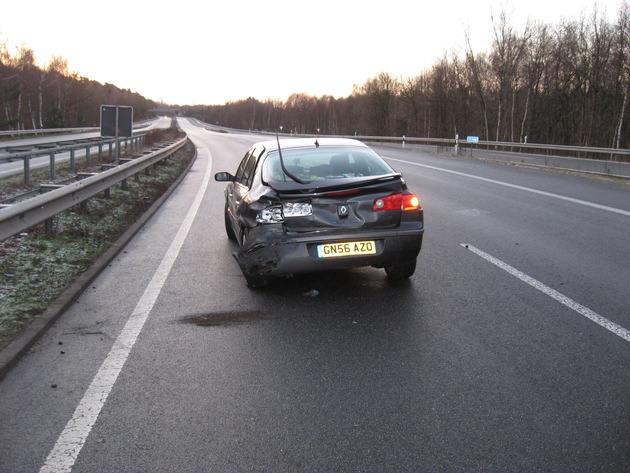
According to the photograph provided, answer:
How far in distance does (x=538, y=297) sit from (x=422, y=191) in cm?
849

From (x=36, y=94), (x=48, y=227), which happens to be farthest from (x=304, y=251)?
(x=36, y=94)

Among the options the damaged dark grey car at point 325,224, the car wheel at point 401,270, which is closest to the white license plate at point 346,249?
the damaged dark grey car at point 325,224

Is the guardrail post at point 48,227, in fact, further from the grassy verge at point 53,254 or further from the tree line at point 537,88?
the tree line at point 537,88

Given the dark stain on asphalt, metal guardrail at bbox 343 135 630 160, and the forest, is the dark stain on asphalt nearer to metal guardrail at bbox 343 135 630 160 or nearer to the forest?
metal guardrail at bbox 343 135 630 160

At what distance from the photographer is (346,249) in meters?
5.20

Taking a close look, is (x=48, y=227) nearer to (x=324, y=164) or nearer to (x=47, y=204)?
(x=47, y=204)

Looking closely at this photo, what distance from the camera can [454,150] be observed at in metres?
29.5

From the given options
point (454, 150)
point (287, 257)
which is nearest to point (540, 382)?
point (287, 257)

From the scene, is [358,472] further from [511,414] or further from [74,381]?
[74,381]

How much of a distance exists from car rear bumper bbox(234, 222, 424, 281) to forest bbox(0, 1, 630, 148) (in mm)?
42392

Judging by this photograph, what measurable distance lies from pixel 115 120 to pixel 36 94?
70.5 metres

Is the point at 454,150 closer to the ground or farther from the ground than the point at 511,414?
farther from the ground

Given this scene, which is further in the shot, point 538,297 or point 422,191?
point 422,191

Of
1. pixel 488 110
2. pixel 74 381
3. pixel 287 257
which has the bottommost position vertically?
pixel 74 381
